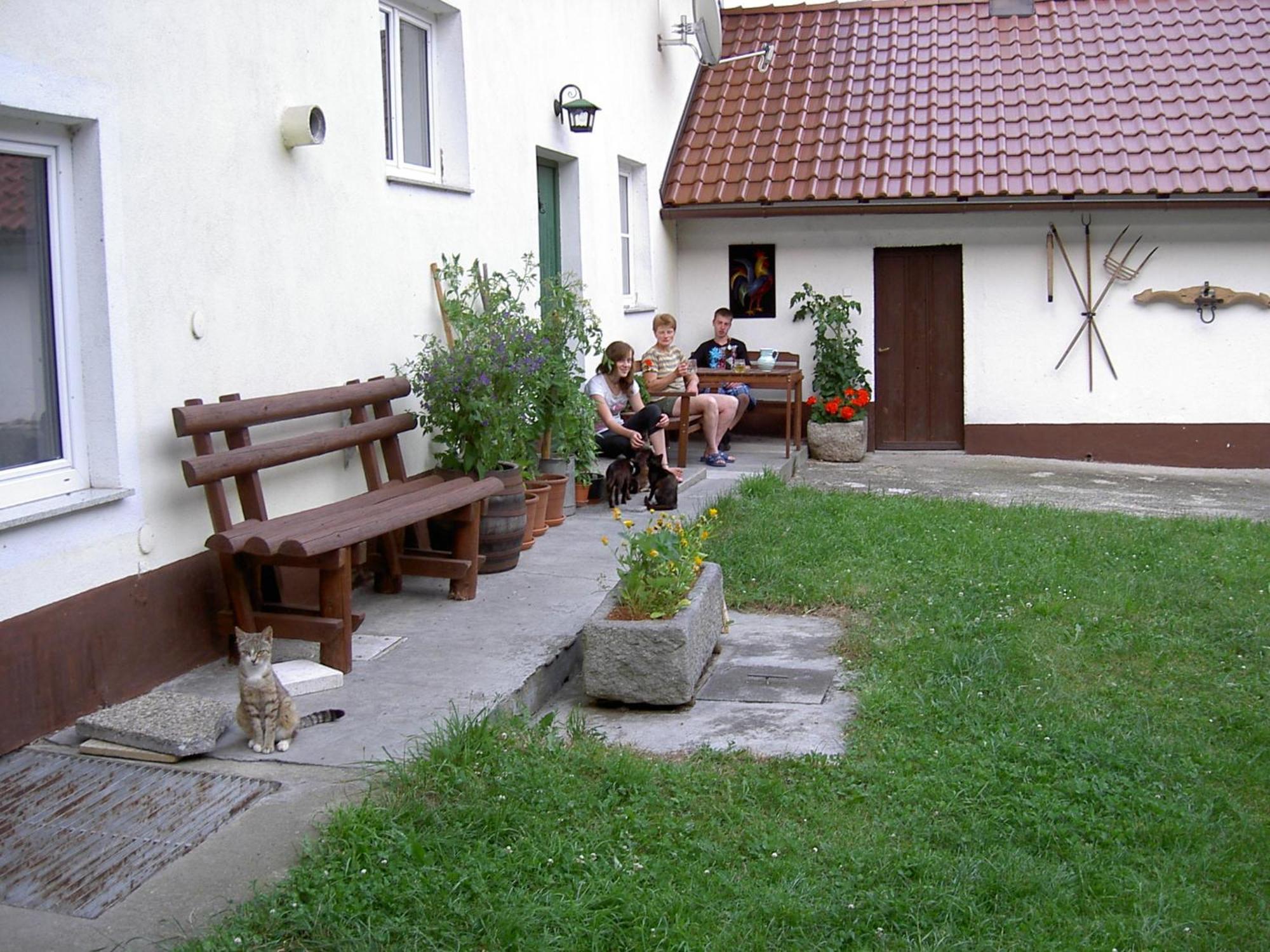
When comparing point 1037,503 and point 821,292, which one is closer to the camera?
point 1037,503

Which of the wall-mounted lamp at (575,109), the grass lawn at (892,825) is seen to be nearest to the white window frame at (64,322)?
the grass lawn at (892,825)

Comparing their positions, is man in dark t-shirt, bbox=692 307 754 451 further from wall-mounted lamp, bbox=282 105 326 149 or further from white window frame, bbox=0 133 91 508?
Answer: white window frame, bbox=0 133 91 508

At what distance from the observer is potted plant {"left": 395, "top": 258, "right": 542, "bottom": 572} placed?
23.4 ft

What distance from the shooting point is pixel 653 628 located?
546 cm

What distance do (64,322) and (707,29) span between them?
9728mm

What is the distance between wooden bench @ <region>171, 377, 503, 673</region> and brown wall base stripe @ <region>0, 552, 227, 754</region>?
162 millimetres

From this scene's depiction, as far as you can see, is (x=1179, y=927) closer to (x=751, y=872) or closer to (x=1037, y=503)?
(x=751, y=872)

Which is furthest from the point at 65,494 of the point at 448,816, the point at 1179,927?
the point at 1179,927

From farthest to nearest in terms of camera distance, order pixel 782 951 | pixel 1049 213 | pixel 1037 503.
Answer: pixel 1049 213
pixel 1037 503
pixel 782 951

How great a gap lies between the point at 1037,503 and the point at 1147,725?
5.57m

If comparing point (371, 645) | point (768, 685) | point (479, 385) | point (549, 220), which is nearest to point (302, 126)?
point (479, 385)

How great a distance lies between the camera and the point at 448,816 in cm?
411

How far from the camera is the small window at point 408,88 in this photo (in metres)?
7.72

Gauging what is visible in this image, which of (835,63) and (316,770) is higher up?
(835,63)
